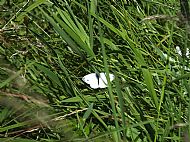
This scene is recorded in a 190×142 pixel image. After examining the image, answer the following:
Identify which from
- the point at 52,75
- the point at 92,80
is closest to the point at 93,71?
the point at 92,80

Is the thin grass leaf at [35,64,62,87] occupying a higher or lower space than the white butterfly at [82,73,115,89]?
higher

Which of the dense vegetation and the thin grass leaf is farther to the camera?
the thin grass leaf

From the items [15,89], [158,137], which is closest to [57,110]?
[15,89]

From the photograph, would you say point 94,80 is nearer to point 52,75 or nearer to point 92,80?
point 92,80

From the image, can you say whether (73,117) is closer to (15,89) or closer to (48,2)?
(15,89)
